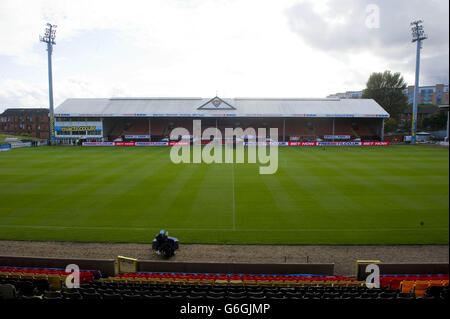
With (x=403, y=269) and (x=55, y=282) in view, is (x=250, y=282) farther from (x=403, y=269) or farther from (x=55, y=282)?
(x=55, y=282)

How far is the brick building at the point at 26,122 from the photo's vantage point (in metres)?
87.9

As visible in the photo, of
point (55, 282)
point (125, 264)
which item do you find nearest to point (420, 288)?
point (125, 264)

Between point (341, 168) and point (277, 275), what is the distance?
20843mm

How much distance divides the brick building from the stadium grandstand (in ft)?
95.7

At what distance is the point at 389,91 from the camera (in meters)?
82.9

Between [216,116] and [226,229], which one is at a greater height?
[216,116]

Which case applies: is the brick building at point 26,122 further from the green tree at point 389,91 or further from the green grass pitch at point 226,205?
the green tree at point 389,91

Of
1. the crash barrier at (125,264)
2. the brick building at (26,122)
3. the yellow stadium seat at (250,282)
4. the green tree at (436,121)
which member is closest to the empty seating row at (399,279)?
the yellow stadium seat at (250,282)

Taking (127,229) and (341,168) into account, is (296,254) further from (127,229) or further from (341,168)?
(341,168)

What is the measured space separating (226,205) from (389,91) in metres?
81.5

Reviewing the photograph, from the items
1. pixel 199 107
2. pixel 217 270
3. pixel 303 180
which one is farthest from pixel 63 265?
pixel 199 107

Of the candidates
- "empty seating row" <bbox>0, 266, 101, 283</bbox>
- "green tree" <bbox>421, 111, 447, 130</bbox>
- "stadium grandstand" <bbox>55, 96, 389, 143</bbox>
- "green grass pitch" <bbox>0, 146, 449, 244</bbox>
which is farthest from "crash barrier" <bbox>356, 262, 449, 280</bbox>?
"green tree" <bbox>421, 111, 447, 130</bbox>
